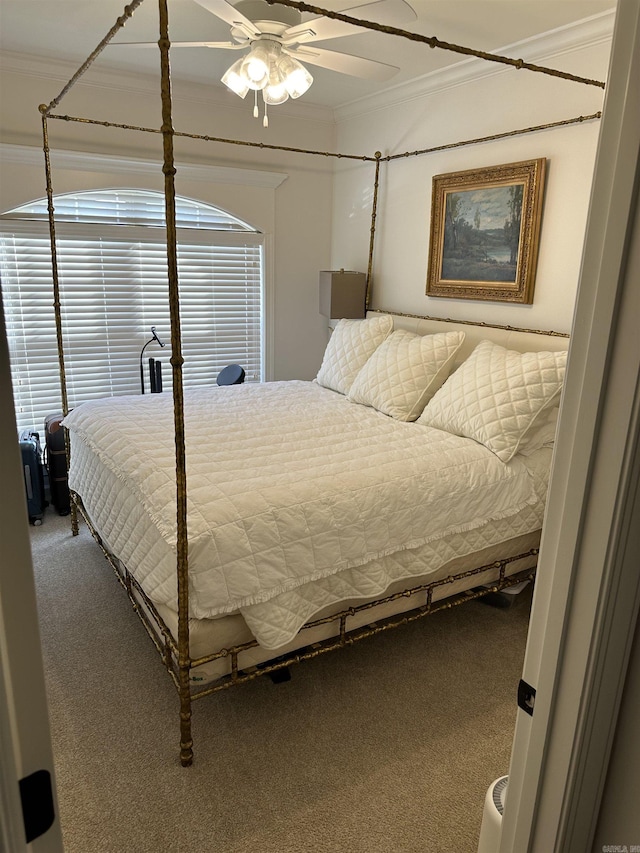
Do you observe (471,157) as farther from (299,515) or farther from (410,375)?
(299,515)

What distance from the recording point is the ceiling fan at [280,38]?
87.4 inches

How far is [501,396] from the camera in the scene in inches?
110

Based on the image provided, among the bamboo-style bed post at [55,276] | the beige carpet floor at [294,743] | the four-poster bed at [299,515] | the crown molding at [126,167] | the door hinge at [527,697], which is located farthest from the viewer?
the crown molding at [126,167]

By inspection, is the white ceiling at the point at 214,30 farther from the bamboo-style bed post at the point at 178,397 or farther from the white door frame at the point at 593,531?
the white door frame at the point at 593,531

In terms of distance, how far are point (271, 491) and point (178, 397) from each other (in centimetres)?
55

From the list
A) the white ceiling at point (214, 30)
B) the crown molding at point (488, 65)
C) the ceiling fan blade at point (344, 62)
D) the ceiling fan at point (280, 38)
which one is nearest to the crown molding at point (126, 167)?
the white ceiling at point (214, 30)

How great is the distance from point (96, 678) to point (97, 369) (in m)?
2.38

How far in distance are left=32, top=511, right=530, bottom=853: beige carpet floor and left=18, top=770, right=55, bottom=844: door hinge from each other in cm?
125

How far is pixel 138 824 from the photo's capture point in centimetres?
181

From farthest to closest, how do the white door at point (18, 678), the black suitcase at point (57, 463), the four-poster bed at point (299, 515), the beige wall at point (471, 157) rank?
1. the black suitcase at point (57, 463)
2. the beige wall at point (471, 157)
3. the four-poster bed at point (299, 515)
4. the white door at point (18, 678)

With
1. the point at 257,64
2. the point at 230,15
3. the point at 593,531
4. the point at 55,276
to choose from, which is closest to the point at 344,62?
the point at 257,64

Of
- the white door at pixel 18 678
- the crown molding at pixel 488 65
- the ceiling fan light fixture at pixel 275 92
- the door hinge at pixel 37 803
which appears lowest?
the door hinge at pixel 37 803

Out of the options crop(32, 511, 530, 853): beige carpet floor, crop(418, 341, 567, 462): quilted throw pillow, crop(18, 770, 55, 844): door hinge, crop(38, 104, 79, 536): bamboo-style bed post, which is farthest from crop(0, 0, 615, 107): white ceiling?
crop(18, 770, 55, 844): door hinge

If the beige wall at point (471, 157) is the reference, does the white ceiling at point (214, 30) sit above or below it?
above
